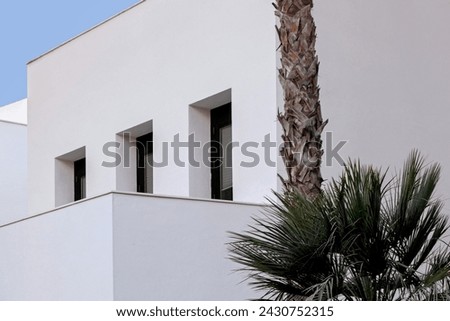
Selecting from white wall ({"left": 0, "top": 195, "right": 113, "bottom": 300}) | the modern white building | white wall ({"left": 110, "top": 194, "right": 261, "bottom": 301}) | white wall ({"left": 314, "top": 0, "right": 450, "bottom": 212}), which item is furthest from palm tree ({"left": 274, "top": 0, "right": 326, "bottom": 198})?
white wall ({"left": 314, "top": 0, "right": 450, "bottom": 212})

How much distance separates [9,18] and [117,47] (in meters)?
18.8

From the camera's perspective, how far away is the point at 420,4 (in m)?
17.5

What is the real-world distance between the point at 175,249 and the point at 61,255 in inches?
61.0

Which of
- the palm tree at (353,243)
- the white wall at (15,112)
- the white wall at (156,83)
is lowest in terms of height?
the palm tree at (353,243)

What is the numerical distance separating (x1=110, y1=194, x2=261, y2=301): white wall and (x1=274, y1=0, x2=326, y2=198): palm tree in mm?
2026

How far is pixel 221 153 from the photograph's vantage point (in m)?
17.4

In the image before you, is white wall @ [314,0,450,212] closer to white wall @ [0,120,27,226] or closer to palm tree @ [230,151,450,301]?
palm tree @ [230,151,450,301]

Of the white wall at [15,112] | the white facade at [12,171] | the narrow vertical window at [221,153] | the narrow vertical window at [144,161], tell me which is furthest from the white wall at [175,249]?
the white wall at [15,112]

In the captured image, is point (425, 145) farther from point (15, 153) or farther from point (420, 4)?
point (15, 153)

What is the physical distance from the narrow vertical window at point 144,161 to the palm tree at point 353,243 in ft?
27.7

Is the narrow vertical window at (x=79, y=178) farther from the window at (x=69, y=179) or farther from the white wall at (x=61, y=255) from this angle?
the white wall at (x=61, y=255)

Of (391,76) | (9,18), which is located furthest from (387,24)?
(9,18)

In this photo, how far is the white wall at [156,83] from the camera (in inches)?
629

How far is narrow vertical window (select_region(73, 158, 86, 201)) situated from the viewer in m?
20.8
